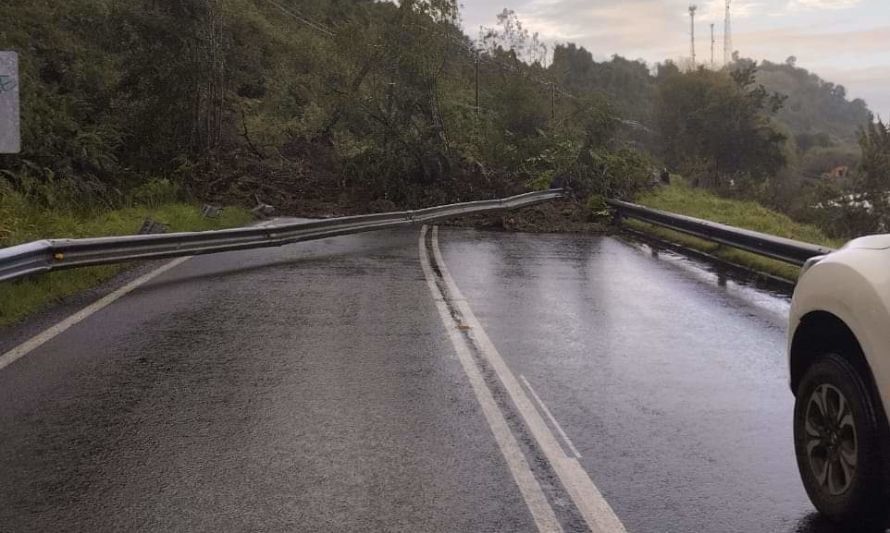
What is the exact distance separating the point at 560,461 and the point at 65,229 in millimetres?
10280

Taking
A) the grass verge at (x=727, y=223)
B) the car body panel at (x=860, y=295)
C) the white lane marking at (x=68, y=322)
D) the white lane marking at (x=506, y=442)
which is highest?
the car body panel at (x=860, y=295)

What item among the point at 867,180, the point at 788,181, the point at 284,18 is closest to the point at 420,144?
the point at 284,18

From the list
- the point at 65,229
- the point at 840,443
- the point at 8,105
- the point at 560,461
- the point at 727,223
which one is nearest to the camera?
the point at 840,443

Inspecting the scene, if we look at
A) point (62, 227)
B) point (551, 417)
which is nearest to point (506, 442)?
point (551, 417)

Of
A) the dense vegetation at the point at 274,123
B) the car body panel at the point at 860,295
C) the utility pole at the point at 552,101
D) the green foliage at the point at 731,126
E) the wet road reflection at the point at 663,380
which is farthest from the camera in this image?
the green foliage at the point at 731,126

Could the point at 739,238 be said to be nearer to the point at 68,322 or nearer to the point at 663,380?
the point at 663,380

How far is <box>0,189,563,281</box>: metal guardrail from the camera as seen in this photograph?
8.65 meters

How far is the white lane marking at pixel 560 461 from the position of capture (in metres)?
3.90

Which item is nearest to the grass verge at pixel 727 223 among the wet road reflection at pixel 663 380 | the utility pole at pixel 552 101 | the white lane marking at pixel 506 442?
the wet road reflection at pixel 663 380

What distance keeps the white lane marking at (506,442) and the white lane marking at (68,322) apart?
3.69 meters

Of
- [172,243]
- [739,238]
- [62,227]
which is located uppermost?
[62,227]

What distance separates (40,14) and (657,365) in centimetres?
2472

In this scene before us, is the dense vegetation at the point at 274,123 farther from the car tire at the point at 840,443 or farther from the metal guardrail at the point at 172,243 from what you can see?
the car tire at the point at 840,443

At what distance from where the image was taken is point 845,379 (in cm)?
370
